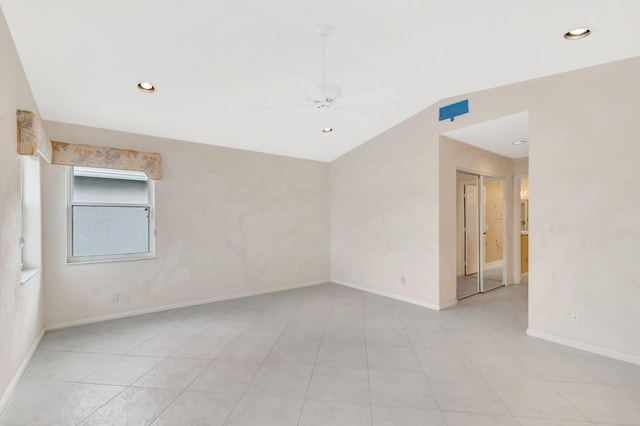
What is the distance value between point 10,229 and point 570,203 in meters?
5.02

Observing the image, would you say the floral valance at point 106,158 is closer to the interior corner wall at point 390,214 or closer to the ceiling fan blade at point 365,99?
the ceiling fan blade at point 365,99

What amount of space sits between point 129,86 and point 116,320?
9.28ft

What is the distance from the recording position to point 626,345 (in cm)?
266

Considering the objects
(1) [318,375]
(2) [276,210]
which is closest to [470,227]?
(2) [276,210]

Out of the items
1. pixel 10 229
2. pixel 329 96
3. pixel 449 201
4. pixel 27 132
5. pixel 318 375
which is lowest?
pixel 318 375

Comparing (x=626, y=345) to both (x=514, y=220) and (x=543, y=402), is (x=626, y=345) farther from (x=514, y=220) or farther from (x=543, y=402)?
(x=514, y=220)

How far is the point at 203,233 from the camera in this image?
4.43 m

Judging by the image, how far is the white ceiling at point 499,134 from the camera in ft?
11.7

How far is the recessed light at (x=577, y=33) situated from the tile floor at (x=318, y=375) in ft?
9.40

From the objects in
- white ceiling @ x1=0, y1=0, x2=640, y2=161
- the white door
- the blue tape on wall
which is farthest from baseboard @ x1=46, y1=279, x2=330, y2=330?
the blue tape on wall

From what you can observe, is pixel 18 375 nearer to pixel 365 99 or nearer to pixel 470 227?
pixel 365 99

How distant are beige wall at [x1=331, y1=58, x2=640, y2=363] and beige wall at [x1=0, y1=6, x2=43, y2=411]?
4.34 meters

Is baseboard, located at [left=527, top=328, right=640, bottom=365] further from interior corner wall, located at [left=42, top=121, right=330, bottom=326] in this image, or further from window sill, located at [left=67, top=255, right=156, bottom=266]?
window sill, located at [left=67, top=255, right=156, bottom=266]

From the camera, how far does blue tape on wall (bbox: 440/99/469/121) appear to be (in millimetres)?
3758
